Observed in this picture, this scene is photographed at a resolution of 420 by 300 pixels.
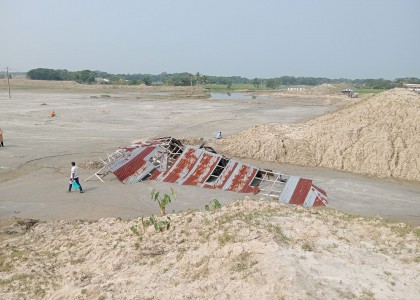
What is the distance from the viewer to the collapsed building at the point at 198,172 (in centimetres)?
1769

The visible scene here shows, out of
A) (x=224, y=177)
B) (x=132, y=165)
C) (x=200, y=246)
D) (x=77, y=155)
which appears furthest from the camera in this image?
(x=77, y=155)

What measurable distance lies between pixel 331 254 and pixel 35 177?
16009mm

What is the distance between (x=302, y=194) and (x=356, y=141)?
8.27 metres

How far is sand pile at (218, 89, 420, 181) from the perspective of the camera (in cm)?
2119

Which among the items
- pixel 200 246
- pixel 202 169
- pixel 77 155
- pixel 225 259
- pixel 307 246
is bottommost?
pixel 77 155

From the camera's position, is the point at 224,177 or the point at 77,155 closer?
the point at 224,177

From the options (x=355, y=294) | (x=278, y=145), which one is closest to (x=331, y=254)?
(x=355, y=294)

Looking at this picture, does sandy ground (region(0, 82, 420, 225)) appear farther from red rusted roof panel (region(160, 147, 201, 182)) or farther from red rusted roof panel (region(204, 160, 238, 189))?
red rusted roof panel (region(160, 147, 201, 182))

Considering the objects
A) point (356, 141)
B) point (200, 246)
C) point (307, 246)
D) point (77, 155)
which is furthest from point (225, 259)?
point (77, 155)

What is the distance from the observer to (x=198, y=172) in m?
18.8

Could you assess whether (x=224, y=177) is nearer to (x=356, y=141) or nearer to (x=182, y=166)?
(x=182, y=166)

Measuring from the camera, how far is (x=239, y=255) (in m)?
8.42

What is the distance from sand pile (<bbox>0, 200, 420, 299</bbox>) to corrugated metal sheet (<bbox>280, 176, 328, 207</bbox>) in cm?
355

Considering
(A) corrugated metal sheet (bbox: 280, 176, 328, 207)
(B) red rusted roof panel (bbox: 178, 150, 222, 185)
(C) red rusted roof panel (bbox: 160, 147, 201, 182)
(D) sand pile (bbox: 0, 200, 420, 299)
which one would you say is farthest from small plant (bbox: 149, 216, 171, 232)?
(C) red rusted roof panel (bbox: 160, 147, 201, 182)
